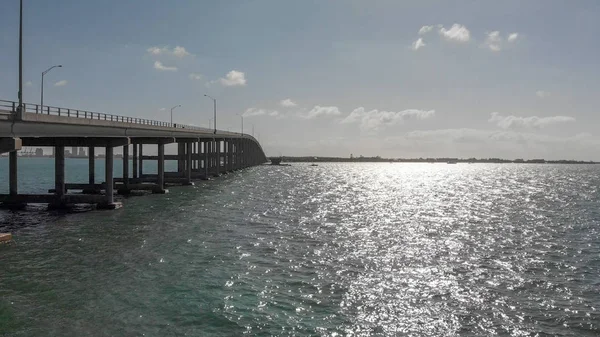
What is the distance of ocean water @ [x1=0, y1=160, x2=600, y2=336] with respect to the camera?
1598 cm

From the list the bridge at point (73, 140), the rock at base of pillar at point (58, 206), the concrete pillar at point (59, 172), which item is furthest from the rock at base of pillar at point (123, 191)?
the rock at base of pillar at point (58, 206)

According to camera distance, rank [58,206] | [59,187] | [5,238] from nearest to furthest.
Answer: [5,238], [58,206], [59,187]

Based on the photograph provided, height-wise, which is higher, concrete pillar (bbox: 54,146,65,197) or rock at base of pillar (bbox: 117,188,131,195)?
concrete pillar (bbox: 54,146,65,197)

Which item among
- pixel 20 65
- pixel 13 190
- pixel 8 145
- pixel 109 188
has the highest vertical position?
pixel 20 65

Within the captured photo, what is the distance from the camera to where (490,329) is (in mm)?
15828

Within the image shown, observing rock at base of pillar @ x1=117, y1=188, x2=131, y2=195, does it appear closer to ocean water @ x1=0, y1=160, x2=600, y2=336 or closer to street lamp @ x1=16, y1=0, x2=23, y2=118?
ocean water @ x1=0, y1=160, x2=600, y2=336

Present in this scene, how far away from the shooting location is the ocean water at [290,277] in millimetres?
15977

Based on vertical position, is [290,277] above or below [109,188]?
below

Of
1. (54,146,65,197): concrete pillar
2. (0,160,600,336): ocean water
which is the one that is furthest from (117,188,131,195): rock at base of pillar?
(0,160,600,336): ocean water

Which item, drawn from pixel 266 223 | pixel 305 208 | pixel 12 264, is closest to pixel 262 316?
pixel 12 264

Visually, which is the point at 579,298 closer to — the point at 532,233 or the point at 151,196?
the point at 532,233

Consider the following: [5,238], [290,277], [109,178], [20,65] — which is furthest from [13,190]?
[290,277]

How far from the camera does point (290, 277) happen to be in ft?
71.9

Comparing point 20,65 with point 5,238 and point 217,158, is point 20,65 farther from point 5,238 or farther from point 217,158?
point 217,158
